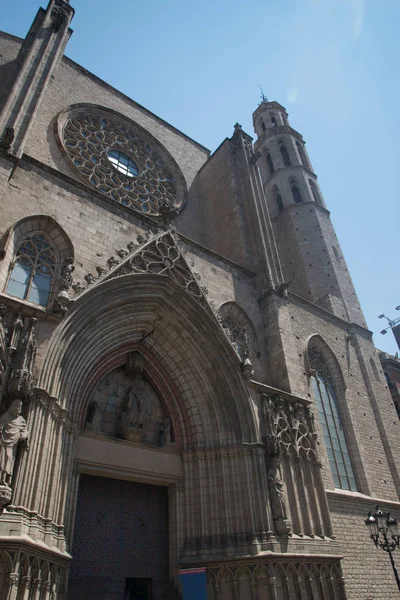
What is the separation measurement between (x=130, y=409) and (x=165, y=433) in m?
1.02

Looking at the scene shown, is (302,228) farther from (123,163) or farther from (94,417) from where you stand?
(94,417)

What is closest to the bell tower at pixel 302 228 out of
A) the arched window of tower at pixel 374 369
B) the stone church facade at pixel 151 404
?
the arched window of tower at pixel 374 369

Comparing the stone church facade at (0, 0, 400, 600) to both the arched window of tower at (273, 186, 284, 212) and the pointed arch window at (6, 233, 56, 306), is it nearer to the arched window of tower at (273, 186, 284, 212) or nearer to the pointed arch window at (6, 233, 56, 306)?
the pointed arch window at (6, 233, 56, 306)

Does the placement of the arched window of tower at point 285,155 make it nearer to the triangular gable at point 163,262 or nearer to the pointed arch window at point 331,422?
the pointed arch window at point 331,422

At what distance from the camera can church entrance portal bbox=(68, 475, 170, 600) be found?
7.48 metres

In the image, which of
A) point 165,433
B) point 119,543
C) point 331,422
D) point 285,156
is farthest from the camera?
point 285,156

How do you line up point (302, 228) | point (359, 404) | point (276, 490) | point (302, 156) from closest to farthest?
point (276, 490) → point (359, 404) → point (302, 228) → point (302, 156)

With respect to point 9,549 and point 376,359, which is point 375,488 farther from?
point 9,549

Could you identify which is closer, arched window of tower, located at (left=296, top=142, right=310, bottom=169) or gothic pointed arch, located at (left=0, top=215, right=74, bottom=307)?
gothic pointed arch, located at (left=0, top=215, right=74, bottom=307)

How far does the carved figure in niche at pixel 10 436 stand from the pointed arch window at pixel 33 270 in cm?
238

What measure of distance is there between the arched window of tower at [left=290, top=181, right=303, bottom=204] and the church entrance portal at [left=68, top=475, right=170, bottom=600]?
52.5 feet

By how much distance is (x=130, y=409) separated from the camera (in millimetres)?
8969

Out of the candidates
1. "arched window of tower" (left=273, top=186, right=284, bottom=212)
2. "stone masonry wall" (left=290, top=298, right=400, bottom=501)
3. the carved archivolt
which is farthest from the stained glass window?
the carved archivolt

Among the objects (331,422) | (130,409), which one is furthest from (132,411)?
(331,422)
